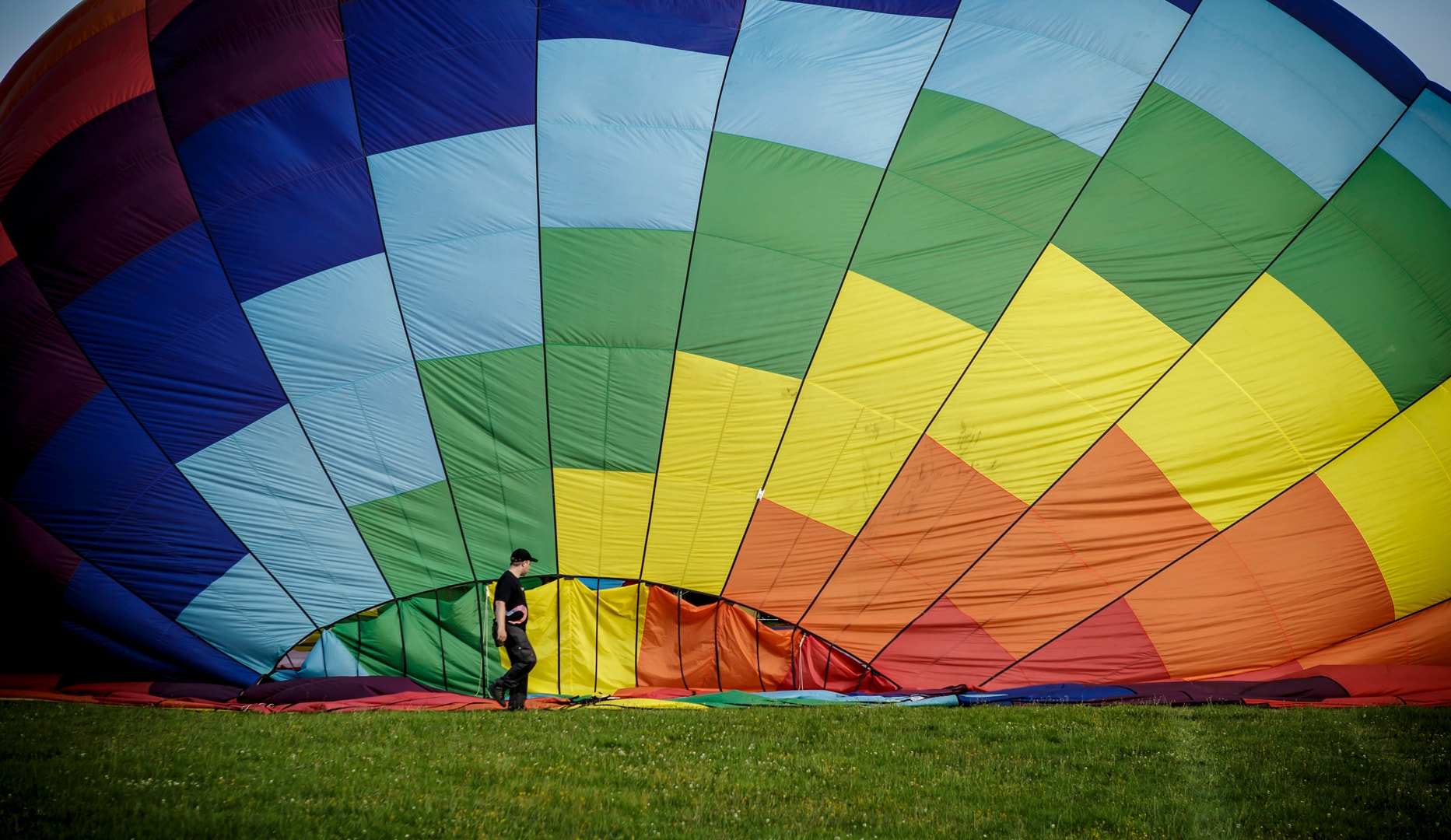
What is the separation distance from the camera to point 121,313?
753cm

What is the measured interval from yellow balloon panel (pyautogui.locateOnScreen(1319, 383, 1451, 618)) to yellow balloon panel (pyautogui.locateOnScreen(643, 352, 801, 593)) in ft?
12.8

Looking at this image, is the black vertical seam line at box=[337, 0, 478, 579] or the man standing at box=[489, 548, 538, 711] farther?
the black vertical seam line at box=[337, 0, 478, 579]

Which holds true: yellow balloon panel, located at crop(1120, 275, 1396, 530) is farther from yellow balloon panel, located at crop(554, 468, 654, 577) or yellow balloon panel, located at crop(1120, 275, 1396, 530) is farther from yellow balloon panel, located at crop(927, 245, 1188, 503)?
yellow balloon panel, located at crop(554, 468, 654, 577)

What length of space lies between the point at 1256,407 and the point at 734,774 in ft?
15.0

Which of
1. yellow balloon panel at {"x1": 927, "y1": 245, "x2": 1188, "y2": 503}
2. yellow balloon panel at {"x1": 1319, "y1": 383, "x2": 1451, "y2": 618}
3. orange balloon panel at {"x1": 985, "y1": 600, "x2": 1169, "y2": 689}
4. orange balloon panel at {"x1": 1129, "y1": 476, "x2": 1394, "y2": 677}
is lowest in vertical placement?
orange balloon panel at {"x1": 985, "y1": 600, "x2": 1169, "y2": 689}

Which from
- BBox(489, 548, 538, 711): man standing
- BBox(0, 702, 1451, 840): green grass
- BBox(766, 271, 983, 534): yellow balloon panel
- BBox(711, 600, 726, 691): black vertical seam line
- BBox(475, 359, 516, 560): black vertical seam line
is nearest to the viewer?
BBox(0, 702, 1451, 840): green grass

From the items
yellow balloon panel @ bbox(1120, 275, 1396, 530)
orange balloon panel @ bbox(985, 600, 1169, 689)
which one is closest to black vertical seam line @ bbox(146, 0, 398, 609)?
orange balloon panel @ bbox(985, 600, 1169, 689)

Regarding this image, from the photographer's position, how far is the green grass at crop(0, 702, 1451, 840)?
4316 millimetres

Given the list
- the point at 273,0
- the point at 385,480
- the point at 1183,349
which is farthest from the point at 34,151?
the point at 1183,349

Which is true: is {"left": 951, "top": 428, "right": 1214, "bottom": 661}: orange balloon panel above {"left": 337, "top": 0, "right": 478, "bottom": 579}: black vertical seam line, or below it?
below

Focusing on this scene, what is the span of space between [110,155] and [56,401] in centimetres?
184

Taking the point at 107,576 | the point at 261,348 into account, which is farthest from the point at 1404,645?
the point at 107,576

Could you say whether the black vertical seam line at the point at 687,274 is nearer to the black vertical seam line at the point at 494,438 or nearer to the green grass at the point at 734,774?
the black vertical seam line at the point at 494,438

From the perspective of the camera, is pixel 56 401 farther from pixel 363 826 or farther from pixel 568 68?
pixel 363 826
